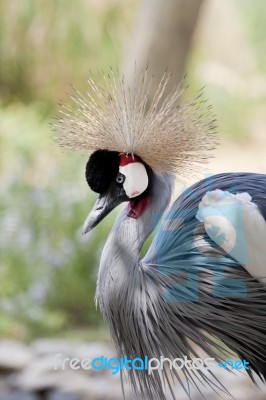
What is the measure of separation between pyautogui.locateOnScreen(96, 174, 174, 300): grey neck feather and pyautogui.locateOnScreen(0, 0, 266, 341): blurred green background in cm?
80

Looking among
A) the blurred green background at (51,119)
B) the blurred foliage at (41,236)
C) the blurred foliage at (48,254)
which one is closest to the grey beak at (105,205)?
the blurred green background at (51,119)

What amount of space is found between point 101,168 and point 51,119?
3.04 m

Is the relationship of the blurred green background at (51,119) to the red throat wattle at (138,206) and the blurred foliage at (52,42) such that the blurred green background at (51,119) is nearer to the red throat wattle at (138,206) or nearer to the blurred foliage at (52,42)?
the blurred foliage at (52,42)

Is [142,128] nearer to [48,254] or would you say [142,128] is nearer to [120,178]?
[120,178]

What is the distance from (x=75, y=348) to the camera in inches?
119

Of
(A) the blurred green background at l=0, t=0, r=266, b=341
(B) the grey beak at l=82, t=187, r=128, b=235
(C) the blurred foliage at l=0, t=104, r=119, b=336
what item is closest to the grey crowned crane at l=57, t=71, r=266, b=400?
(B) the grey beak at l=82, t=187, r=128, b=235

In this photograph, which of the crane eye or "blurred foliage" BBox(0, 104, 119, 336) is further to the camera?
"blurred foliage" BBox(0, 104, 119, 336)

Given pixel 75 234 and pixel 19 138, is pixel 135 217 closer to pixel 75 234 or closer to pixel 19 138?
pixel 75 234

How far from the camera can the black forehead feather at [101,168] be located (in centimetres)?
152

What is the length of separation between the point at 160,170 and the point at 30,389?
137cm

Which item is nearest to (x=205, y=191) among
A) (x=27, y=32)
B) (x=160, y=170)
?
(x=160, y=170)

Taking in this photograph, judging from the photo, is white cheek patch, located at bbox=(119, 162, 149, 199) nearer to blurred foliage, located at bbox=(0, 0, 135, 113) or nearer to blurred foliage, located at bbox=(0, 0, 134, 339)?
blurred foliage, located at bbox=(0, 0, 134, 339)

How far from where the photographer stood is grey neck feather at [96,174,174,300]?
1545 millimetres

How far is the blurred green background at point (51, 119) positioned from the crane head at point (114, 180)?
79 cm
